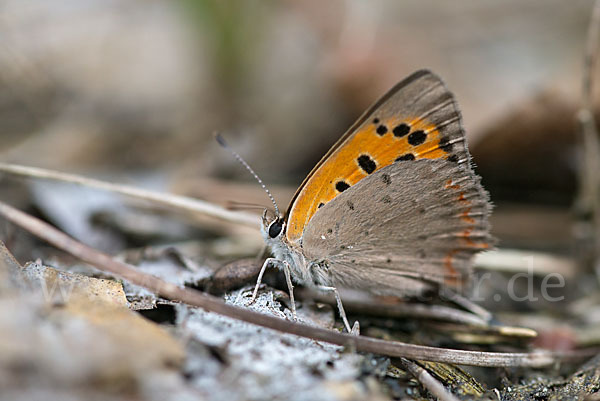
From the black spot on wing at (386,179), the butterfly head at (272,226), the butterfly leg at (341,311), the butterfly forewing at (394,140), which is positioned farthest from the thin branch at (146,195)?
the black spot on wing at (386,179)

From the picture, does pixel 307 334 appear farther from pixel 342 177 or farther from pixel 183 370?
pixel 342 177

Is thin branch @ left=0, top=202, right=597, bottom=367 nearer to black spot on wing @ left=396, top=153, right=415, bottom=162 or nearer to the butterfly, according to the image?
the butterfly

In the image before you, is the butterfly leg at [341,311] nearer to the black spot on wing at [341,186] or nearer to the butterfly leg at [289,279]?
the butterfly leg at [289,279]

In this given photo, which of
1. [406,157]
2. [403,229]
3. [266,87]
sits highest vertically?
[266,87]

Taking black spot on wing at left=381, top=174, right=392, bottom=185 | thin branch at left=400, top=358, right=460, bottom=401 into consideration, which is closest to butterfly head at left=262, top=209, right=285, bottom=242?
black spot on wing at left=381, top=174, right=392, bottom=185

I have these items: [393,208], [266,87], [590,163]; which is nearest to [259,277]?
[393,208]

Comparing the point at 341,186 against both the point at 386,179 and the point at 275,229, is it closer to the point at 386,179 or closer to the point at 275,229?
the point at 386,179

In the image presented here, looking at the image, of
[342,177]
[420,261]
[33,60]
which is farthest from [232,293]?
[33,60]
